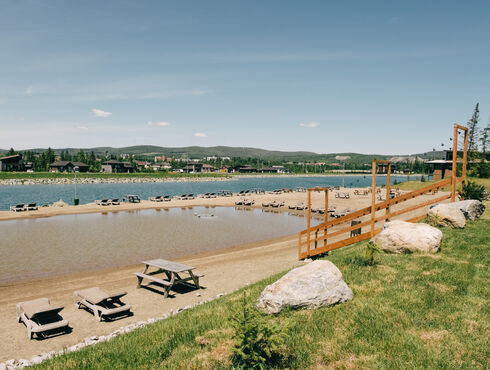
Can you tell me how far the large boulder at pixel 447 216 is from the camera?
15.2 meters

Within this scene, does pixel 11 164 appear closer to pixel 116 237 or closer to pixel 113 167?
pixel 113 167

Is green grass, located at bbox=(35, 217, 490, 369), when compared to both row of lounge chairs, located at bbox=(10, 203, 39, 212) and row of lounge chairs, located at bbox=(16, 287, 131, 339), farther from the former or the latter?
row of lounge chairs, located at bbox=(10, 203, 39, 212)

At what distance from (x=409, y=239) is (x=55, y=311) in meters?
12.7

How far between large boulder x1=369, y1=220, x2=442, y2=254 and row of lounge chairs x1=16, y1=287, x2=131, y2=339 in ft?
32.9

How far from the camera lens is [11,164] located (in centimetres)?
13862

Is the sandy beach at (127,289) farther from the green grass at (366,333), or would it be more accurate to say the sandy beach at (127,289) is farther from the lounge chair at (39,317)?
the green grass at (366,333)

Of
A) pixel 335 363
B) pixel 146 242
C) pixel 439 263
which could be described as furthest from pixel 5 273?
pixel 439 263

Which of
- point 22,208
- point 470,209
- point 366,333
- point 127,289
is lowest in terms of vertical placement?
point 127,289

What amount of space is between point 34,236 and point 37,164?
142966mm

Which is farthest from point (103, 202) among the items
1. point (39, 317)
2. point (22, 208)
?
point (39, 317)

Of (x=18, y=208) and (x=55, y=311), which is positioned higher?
(x=55, y=311)

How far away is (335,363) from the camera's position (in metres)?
5.66

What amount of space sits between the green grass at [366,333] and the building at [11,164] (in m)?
161

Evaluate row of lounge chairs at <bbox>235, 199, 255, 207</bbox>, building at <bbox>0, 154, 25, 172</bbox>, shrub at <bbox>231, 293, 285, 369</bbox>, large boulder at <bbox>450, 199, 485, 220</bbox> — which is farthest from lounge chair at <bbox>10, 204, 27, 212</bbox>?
building at <bbox>0, 154, 25, 172</bbox>
